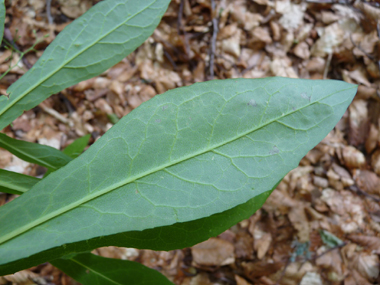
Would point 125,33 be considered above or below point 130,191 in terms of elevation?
above

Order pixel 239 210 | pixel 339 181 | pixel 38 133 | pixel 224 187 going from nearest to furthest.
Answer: pixel 224 187, pixel 239 210, pixel 38 133, pixel 339 181

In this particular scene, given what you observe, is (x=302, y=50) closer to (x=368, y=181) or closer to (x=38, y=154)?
(x=368, y=181)

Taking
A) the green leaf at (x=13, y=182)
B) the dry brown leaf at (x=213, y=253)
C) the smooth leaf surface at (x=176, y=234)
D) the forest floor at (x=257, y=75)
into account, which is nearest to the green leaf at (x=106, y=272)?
the smooth leaf surface at (x=176, y=234)

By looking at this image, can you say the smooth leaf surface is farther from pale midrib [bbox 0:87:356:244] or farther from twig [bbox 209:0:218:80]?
twig [bbox 209:0:218:80]

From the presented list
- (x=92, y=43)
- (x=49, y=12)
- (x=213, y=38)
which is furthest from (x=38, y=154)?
(x=213, y=38)

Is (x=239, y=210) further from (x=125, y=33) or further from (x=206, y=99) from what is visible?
(x=125, y=33)

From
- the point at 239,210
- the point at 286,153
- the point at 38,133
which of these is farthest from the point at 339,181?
the point at 38,133

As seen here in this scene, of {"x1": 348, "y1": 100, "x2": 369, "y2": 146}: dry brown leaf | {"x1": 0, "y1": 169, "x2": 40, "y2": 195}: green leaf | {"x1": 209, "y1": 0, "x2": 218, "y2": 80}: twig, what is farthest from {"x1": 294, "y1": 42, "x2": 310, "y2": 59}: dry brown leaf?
{"x1": 0, "y1": 169, "x2": 40, "y2": 195}: green leaf
